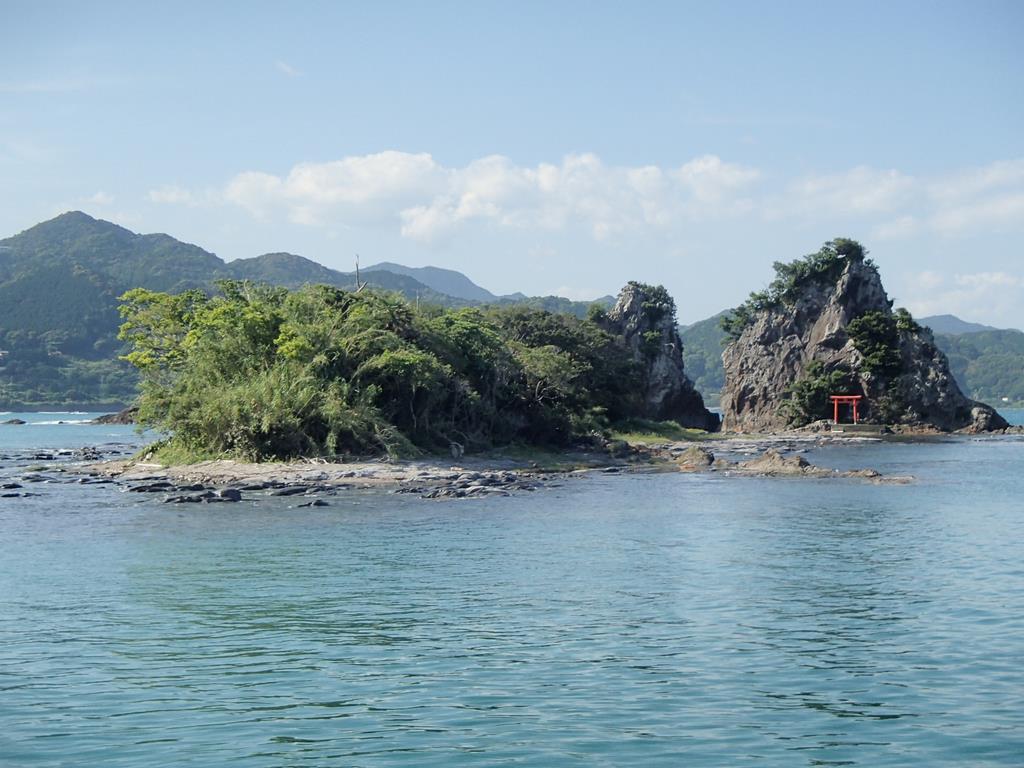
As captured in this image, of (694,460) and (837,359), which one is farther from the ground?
(837,359)

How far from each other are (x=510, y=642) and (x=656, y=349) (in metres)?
102

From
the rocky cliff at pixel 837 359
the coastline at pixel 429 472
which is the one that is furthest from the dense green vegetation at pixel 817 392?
the coastline at pixel 429 472

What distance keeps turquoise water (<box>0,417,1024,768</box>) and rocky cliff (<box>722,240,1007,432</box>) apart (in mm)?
82075

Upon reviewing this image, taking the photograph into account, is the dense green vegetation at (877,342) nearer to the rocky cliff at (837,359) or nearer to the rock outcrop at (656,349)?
the rocky cliff at (837,359)

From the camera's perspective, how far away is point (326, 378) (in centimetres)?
4950

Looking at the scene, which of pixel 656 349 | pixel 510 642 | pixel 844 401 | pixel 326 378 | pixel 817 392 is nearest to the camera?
pixel 510 642

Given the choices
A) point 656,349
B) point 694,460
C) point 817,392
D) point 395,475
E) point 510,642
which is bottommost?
point 510,642

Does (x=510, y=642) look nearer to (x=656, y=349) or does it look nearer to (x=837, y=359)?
(x=656, y=349)

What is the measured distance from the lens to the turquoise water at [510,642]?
37.8 feet

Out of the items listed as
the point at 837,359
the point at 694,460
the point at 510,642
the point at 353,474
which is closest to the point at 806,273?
the point at 837,359

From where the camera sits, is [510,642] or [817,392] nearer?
[510,642]

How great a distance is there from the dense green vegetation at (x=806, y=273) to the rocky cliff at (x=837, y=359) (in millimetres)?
110

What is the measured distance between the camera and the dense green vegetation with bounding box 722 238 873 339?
11656 centimetres

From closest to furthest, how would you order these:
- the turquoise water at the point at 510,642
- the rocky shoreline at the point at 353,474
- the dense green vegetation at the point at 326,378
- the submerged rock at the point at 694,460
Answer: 1. the turquoise water at the point at 510,642
2. the rocky shoreline at the point at 353,474
3. the dense green vegetation at the point at 326,378
4. the submerged rock at the point at 694,460
